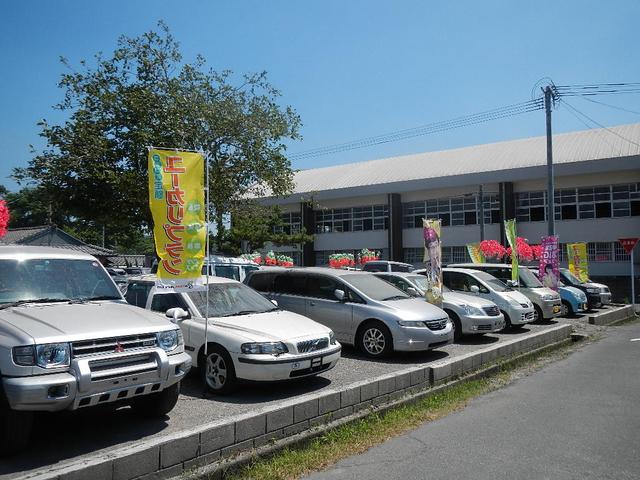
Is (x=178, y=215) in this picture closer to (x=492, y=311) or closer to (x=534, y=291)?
(x=492, y=311)

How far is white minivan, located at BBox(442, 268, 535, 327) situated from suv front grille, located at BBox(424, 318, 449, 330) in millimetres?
4334

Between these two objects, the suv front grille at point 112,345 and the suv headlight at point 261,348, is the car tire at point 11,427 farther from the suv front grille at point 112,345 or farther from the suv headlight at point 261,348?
the suv headlight at point 261,348

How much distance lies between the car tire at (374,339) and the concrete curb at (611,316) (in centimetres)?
1062

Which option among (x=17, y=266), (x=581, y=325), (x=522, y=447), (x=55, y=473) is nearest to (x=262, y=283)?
(x=17, y=266)

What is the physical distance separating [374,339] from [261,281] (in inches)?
117

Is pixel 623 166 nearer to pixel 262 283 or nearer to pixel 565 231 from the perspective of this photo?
pixel 565 231

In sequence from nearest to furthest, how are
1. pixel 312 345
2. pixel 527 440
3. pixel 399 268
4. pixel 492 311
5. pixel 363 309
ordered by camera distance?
1. pixel 527 440
2. pixel 312 345
3. pixel 363 309
4. pixel 492 311
5. pixel 399 268

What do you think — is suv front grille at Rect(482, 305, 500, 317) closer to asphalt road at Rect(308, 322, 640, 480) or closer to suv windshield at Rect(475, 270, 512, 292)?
suv windshield at Rect(475, 270, 512, 292)

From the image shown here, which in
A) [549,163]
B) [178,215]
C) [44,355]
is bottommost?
[44,355]

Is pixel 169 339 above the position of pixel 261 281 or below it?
below

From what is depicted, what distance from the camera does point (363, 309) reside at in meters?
9.62

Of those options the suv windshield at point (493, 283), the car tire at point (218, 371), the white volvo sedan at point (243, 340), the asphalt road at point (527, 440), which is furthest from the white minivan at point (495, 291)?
the car tire at point (218, 371)

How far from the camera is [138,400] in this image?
5.61 metres

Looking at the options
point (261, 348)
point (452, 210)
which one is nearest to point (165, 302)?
point (261, 348)
